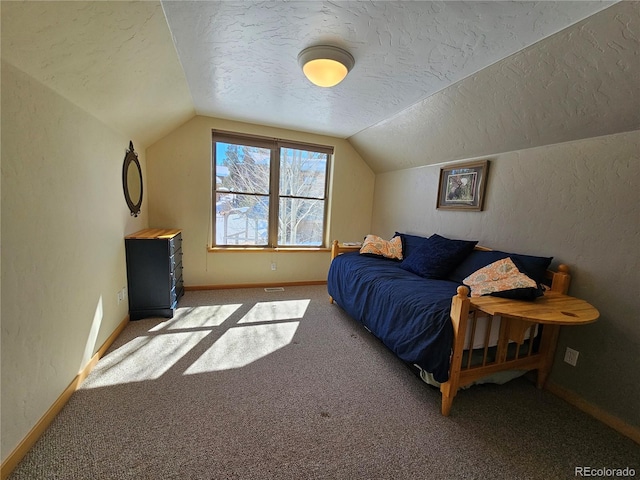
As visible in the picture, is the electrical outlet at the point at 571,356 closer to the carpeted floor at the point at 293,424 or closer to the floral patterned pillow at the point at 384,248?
the carpeted floor at the point at 293,424

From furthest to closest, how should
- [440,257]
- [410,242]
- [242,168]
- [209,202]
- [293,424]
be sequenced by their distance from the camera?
[242,168] < [209,202] < [410,242] < [440,257] < [293,424]

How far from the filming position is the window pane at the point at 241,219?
3664 millimetres

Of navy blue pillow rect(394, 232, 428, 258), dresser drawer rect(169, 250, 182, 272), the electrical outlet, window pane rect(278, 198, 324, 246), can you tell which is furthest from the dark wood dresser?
the electrical outlet

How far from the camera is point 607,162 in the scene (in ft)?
5.61

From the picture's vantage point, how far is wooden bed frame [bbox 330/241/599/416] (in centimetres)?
146

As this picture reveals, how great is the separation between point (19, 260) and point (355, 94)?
253 centimetres

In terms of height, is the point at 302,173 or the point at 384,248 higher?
the point at 302,173

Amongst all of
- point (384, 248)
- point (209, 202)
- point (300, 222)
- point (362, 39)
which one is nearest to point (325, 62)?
point (362, 39)

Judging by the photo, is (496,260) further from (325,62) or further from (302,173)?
(302,173)

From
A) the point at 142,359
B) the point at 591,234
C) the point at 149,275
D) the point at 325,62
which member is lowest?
the point at 142,359

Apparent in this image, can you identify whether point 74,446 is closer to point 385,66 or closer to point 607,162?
point 385,66

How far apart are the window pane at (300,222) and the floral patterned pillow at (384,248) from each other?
107 centimetres

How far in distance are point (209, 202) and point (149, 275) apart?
125 cm

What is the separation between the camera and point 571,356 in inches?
71.7
